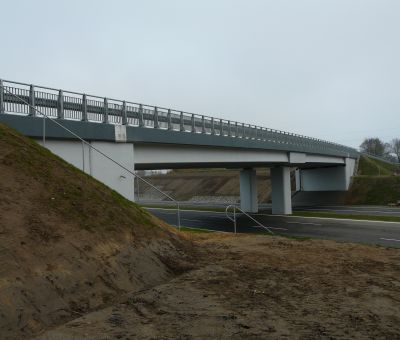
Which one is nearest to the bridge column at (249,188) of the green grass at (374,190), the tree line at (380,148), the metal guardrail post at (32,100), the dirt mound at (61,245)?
the green grass at (374,190)

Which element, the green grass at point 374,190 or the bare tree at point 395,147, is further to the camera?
the bare tree at point 395,147

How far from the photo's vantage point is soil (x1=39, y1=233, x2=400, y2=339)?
5867 mm

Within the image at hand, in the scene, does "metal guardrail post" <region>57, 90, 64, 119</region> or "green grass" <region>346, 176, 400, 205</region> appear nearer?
"metal guardrail post" <region>57, 90, 64, 119</region>

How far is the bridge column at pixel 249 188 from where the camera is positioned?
139 ft

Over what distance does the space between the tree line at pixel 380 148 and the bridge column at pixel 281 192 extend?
71.8 meters

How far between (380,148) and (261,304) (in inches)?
4435

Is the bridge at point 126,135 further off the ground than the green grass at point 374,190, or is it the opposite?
the bridge at point 126,135

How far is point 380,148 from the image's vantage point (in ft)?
357

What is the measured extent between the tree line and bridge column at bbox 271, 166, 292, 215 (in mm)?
71810

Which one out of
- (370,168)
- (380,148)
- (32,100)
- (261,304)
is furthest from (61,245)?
(380,148)

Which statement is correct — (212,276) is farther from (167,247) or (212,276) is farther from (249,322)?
(249,322)

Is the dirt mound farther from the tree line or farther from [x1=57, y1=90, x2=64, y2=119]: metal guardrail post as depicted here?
the tree line

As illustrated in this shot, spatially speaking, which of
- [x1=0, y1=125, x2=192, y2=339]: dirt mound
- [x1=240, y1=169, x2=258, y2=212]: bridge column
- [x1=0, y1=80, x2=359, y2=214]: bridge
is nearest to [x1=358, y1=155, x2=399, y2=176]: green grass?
[x1=240, y1=169, x2=258, y2=212]: bridge column

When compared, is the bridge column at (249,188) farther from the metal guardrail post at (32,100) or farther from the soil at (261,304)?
the soil at (261,304)
